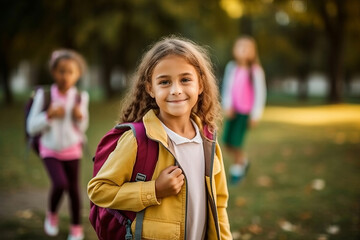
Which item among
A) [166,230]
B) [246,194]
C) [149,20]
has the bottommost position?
[246,194]

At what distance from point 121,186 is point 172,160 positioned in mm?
297

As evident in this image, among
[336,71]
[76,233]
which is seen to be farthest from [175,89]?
[336,71]

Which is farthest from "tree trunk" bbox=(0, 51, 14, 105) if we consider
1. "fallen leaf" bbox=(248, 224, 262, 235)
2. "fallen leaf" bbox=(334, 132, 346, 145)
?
"fallen leaf" bbox=(248, 224, 262, 235)

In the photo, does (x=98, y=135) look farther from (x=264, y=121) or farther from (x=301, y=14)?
(x=301, y=14)

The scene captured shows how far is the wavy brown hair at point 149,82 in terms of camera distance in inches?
83.8

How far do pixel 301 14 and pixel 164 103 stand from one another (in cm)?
2135

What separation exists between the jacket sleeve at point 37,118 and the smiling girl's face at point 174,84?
2.21m

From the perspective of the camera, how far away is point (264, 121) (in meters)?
15.4

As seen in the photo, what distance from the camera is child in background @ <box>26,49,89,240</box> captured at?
395cm

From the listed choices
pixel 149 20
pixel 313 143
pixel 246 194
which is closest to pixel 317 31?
pixel 149 20

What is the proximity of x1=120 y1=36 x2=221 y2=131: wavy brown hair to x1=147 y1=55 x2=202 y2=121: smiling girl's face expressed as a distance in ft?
0.15

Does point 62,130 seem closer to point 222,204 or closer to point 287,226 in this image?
point 222,204

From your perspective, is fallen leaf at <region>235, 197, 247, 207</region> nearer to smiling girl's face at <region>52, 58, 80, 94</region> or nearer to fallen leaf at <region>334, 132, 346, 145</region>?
smiling girl's face at <region>52, 58, 80, 94</region>

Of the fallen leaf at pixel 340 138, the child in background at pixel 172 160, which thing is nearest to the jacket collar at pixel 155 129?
the child in background at pixel 172 160
